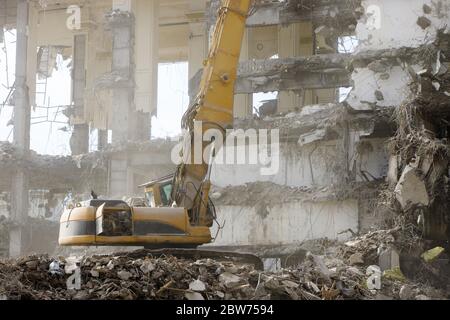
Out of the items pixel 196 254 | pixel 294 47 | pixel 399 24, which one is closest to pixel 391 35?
pixel 399 24

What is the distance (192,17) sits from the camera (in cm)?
2641

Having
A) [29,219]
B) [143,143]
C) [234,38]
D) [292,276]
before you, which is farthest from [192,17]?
[292,276]

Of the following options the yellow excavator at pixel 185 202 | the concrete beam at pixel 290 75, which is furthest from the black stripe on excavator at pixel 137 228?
the concrete beam at pixel 290 75

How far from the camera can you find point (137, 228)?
10938mm

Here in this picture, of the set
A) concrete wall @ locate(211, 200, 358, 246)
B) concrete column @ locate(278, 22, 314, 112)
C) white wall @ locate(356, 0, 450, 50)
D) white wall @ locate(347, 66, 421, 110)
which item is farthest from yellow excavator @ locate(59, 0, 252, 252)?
concrete column @ locate(278, 22, 314, 112)

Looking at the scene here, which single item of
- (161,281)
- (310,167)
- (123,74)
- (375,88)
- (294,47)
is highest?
(294,47)

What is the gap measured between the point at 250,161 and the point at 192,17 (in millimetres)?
9384

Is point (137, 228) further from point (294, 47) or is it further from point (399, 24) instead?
point (294, 47)

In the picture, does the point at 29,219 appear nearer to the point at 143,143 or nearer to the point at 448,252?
the point at 143,143

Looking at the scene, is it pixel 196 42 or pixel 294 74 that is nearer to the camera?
pixel 294 74

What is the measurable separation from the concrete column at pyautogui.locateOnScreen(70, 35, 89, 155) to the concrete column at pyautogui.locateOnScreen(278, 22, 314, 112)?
7.70m

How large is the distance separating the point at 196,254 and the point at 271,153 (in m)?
7.71
